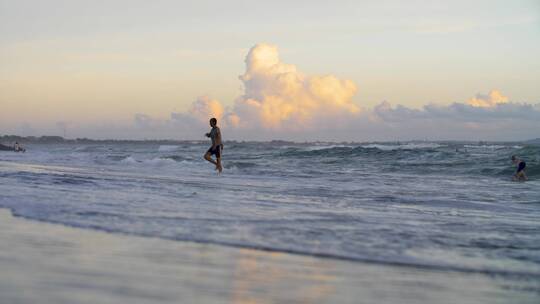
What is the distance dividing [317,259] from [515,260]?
1935 millimetres

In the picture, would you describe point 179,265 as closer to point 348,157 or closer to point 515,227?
point 515,227

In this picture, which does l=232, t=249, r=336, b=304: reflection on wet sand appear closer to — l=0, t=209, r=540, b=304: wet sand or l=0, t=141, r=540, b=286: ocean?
l=0, t=209, r=540, b=304: wet sand

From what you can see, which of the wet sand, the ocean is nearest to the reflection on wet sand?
the wet sand

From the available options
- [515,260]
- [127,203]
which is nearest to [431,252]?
[515,260]

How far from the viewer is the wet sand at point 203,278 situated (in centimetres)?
381

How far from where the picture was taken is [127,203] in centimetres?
917

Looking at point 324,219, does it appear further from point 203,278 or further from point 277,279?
point 203,278

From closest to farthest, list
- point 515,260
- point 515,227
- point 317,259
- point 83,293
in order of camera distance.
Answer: point 83,293
point 317,259
point 515,260
point 515,227

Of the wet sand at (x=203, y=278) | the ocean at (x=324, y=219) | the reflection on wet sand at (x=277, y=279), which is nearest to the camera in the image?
the wet sand at (x=203, y=278)

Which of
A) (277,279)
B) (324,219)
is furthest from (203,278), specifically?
(324,219)

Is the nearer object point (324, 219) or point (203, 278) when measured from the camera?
point (203, 278)

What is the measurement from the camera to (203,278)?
14.2ft

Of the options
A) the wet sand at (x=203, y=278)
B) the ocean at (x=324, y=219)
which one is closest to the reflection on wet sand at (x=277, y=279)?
the wet sand at (x=203, y=278)

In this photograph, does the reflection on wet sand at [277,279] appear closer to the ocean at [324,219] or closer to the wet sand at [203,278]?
the wet sand at [203,278]
